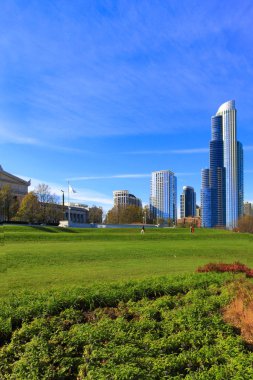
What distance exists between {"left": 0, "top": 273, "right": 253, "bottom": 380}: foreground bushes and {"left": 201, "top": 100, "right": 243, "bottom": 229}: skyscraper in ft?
475

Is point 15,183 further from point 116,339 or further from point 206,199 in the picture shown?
point 116,339

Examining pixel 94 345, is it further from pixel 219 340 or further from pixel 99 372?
pixel 219 340

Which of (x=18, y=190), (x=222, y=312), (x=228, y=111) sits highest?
(x=228, y=111)

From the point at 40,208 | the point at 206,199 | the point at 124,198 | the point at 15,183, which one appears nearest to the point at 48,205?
the point at 40,208

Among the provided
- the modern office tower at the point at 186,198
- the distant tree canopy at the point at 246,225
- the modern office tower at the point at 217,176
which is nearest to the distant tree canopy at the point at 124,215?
the distant tree canopy at the point at 246,225

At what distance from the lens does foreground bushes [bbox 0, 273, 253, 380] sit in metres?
4.20

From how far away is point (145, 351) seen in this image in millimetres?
4660

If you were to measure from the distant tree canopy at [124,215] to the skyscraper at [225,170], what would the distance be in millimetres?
58069

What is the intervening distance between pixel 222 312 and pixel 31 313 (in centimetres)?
326

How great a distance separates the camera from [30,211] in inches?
2734

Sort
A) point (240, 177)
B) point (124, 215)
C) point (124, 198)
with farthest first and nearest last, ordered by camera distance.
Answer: point (240, 177) → point (124, 198) → point (124, 215)

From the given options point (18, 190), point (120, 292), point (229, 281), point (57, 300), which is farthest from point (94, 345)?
point (18, 190)

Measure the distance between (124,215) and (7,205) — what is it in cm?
3370

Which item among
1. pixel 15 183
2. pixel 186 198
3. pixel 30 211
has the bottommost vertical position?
pixel 30 211
